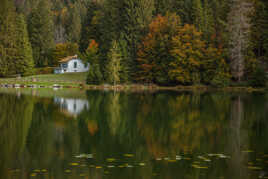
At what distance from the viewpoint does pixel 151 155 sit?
42.4 feet

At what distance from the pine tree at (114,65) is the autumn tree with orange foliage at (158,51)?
3837 millimetres

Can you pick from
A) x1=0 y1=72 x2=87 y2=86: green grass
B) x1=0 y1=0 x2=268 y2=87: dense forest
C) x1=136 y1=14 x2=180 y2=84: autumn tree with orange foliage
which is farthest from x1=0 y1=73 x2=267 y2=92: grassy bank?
x1=136 y1=14 x2=180 y2=84: autumn tree with orange foliage

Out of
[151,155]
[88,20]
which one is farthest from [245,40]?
[151,155]

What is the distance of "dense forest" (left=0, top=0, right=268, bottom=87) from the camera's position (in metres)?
64.8

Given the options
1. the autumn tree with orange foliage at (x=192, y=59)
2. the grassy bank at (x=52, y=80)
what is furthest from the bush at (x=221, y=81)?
the grassy bank at (x=52, y=80)

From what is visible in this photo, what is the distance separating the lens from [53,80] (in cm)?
7838

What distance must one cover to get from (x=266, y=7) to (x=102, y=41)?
3187cm

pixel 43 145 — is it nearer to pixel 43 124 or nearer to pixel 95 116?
pixel 43 124

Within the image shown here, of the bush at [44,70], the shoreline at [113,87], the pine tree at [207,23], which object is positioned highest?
the pine tree at [207,23]

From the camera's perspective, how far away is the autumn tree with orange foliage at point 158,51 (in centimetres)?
7038

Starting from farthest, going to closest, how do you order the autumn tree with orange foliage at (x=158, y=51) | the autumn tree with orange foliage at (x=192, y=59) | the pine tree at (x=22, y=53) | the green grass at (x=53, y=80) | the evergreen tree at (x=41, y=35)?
1. the evergreen tree at (x=41, y=35)
2. the pine tree at (x=22, y=53)
3. the green grass at (x=53, y=80)
4. the autumn tree with orange foliage at (x=158, y=51)
5. the autumn tree with orange foliage at (x=192, y=59)

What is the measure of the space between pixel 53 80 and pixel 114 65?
48.1 feet

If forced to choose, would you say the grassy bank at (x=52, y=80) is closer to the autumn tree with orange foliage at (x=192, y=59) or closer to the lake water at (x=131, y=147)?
the autumn tree with orange foliage at (x=192, y=59)

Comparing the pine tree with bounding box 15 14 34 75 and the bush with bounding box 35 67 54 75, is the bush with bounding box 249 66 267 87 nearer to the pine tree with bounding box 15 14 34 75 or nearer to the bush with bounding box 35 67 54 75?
the pine tree with bounding box 15 14 34 75
